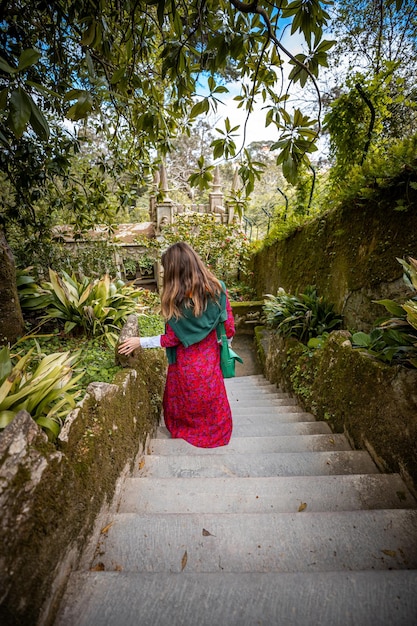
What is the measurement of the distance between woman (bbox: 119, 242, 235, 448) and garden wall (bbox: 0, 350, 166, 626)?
0.70 m

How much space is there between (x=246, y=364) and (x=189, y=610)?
589 centimetres

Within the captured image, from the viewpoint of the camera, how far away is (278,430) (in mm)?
2445

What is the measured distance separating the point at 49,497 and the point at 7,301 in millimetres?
2114

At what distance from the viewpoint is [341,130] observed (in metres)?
3.41

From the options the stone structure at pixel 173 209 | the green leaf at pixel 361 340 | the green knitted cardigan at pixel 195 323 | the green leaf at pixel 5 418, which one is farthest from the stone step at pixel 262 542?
the stone structure at pixel 173 209

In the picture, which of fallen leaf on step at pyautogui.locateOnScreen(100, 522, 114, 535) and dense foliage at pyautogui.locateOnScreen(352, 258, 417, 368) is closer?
fallen leaf on step at pyautogui.locateOnScreen(100, 522, 114, 535)

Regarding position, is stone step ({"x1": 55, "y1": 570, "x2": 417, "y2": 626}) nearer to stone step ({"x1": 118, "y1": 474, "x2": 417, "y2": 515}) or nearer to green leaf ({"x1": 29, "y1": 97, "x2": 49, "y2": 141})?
stone step ({"x1": 118, "y1": 474, "x2": 417, "y2": 515})

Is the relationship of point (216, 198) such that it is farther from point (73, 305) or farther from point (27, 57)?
point (27, 57)

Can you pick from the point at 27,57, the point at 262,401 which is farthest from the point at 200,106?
the point at 262,401

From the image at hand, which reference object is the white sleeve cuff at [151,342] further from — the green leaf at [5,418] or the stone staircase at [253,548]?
the green leaf at [5,418]

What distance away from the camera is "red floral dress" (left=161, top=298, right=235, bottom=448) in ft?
7.09

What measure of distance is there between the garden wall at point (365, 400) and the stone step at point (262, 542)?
1.31 feet

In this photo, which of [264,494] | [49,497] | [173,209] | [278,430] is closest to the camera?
[49,497]

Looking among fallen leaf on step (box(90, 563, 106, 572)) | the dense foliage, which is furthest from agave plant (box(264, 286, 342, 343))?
fallen leaf on step (box(90, 563, 106, 572))
